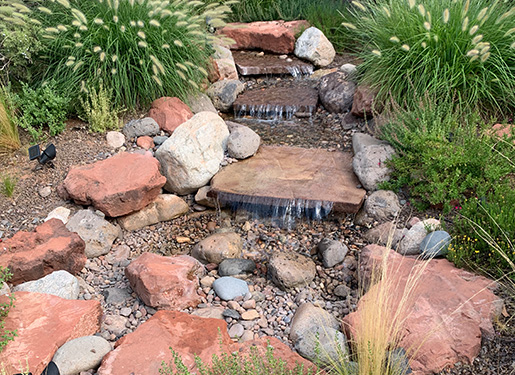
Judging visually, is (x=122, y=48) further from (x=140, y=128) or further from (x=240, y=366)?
(x=240, y=366)

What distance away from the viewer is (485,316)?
3578 mm

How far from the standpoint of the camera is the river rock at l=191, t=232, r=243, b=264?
4828 mm

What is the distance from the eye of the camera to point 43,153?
212 inches

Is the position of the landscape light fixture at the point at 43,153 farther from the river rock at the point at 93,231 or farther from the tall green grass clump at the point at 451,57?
the tall green grass clump at the point at 451,57

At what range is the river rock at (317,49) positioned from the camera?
8.65 m

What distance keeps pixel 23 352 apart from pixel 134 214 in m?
2.20

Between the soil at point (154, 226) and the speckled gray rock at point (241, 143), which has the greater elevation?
the speckled gray rock at point (241, 143)

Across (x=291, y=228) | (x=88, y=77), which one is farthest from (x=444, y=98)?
(x=88, y=77)

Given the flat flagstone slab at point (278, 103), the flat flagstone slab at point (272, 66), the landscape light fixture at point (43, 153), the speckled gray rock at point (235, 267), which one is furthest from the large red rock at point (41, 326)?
the flat flagstone slab at point (272, 66)

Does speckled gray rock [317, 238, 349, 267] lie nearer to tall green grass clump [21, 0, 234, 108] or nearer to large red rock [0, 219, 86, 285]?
large red rock [0, 219, 86, 285]

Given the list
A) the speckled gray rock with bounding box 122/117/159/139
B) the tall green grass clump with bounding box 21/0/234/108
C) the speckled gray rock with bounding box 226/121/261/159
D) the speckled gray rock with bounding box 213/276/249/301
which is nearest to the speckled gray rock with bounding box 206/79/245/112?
the tall green grass clump with bounding box 21/0/234/108

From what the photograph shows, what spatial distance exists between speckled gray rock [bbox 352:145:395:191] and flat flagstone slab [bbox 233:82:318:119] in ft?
6.47

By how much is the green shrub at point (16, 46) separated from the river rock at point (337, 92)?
12.7 feet

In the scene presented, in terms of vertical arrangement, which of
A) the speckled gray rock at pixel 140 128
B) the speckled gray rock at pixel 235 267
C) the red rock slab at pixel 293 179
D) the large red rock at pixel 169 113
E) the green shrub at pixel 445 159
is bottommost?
the speckled gray rock at pixel 235 267
